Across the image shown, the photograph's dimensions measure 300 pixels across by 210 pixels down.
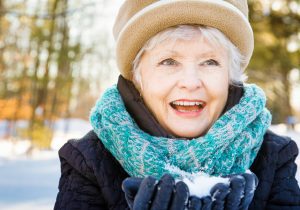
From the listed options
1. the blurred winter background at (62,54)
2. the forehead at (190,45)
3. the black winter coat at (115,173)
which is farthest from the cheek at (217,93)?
the blurred winter background at (62,54)

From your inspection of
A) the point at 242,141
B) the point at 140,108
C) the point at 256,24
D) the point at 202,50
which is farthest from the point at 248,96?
the point at 256,24

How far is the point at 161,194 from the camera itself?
1193 millimetres

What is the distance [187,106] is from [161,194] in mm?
467

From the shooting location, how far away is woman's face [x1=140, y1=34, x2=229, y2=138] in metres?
1.53

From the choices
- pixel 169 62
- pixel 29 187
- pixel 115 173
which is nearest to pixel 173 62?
pixel 169 62

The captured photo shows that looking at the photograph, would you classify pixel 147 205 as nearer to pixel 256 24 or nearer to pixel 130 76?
pixel 130 76

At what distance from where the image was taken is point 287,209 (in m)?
1.61

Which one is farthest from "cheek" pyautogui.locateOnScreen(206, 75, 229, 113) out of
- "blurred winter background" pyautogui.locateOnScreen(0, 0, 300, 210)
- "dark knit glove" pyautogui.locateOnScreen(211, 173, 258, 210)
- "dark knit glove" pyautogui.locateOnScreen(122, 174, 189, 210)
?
"blurred winter background" pyautogui.locateOnScreen(0, 0, 300, 210)

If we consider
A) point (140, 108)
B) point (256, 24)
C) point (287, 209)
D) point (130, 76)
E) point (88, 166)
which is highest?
point (256, 24)

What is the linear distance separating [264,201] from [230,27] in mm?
650

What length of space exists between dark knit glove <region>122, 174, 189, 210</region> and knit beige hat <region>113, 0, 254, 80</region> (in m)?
0.58

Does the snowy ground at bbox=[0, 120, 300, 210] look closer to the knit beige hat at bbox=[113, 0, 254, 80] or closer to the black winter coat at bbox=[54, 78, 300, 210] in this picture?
the black winter coat at bbox=[54, 78, 300, 210]

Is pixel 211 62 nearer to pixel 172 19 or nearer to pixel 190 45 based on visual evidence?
pixel 190 45

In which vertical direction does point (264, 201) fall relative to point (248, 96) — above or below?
below
